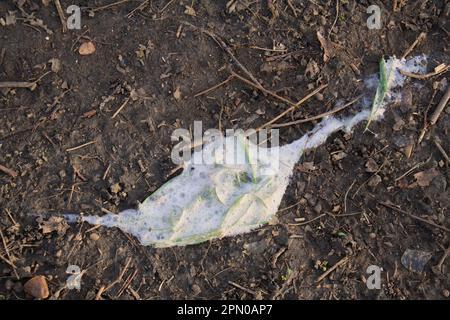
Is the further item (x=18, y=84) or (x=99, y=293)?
(x=18, y=84)

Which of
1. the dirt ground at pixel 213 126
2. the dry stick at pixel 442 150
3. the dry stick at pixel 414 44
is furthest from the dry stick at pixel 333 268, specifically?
the dry stick at pixel 414 44

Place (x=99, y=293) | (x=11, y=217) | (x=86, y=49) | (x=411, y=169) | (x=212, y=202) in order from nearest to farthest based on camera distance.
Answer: (x=99, y=293) → (x=11, y=217) → (x=212, y=202) → (x=411, y=169) → (x=86, y=49)

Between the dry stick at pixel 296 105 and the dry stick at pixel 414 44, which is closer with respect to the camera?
the dry stick at pixel 296 105

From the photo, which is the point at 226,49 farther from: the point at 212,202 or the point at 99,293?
the point at 99,293

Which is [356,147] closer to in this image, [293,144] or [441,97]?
[293,144]

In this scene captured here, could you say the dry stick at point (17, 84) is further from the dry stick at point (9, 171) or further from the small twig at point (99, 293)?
the small twig at point (99, 293)

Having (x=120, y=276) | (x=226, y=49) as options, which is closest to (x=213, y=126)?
(x=226, y=49)
